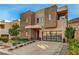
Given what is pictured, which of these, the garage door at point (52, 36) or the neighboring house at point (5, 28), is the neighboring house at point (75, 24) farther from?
the neighboring house at point (5, 28)

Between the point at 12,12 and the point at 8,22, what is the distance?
0.20 m

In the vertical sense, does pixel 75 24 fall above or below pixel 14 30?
above

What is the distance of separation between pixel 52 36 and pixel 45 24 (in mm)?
268

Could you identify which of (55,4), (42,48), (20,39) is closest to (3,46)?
(20,39)

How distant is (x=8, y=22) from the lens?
625 cm

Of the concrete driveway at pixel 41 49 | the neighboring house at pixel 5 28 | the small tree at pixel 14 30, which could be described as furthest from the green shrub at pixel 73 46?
the neighboring house at pixel 5 28

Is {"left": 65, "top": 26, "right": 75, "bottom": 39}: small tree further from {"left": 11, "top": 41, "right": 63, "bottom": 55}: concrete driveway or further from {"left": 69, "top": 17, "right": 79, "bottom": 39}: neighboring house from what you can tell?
{"left": 11, "top": 41, "right": 63, "bottom": 55}: concrete driveway

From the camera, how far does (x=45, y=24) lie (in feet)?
20.8

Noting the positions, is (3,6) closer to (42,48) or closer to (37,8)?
(37,8)

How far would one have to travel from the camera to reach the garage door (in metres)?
6.29

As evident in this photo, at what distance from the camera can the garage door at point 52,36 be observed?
6289 millimetres

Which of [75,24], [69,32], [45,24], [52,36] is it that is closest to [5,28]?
[45,24]

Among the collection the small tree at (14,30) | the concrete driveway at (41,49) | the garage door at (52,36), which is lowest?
the concrete driveway at (41,49)

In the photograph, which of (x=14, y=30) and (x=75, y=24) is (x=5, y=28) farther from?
(x=75, y=24)
